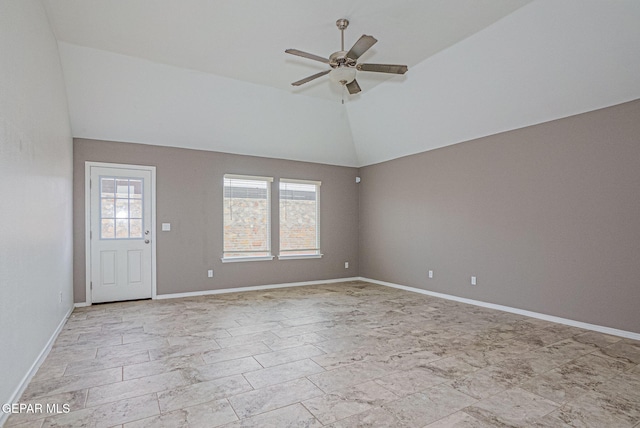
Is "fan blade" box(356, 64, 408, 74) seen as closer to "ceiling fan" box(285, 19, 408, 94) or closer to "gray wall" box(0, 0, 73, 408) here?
"ceiling fan" box(285, 19, 408, 94)

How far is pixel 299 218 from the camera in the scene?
707 cm

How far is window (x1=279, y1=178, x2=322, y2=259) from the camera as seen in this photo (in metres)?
6.88

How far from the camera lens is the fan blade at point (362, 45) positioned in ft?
9.39

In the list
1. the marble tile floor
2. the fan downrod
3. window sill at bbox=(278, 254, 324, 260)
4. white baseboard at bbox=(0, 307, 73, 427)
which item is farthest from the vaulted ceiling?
white baseboard at bbox=(0, 307, 73, 427)

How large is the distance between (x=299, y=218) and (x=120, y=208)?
318cm

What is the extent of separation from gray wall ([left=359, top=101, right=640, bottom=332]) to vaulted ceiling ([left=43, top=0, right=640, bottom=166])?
0.37 meters

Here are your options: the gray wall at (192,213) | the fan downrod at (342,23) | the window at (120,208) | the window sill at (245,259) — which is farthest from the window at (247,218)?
the fan downrod at (342,23)

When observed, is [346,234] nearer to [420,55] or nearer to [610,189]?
[420,55]

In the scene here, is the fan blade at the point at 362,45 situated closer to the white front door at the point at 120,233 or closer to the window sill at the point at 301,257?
the white front door at the point at 120,233

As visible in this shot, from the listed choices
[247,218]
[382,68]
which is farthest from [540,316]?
[247,218]

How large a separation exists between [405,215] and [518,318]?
2.64 m

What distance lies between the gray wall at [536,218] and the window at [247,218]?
101 inches

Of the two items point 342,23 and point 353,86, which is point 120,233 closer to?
point 353,86

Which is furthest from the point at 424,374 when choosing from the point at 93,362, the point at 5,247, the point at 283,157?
the point at 283,157
